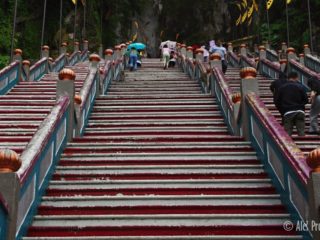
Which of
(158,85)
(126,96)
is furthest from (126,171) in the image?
(158,85)

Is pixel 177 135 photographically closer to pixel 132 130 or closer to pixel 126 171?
pixel 132 130

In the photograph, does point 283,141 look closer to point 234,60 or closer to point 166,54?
point 166,54

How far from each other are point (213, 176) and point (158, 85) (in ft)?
24.6

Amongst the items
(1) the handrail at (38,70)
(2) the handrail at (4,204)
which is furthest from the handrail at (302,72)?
(2) the handrail at (4,204)

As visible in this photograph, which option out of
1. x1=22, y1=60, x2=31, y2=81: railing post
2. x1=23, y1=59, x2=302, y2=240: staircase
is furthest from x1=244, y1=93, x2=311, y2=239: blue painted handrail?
x1=22, y1=60, x2=31, y2=81: railing post

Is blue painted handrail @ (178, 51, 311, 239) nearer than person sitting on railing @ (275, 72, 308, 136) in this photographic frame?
Yes

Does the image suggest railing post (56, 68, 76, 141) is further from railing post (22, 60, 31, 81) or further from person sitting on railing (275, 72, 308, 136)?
railing post (22, 60, 31, 81)

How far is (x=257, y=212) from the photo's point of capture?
515cm

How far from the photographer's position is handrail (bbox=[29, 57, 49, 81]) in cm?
1490

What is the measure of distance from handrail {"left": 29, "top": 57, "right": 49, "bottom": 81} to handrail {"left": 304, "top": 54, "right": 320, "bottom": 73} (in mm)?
10031

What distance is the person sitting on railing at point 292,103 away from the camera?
7.11 m

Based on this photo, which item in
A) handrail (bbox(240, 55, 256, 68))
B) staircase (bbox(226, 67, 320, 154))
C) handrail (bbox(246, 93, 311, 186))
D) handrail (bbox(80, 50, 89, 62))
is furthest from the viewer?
handrail (bbox(80, 50, 89, 62))

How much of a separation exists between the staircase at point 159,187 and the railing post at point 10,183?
0.46m

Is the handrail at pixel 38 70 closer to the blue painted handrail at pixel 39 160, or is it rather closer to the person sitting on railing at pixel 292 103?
the blue painted handrail at pixel 39 160
